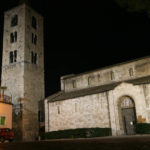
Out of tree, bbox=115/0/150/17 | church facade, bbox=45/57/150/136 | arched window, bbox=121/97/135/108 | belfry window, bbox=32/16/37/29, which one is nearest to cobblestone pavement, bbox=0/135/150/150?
tree, bbox=115/0/150/17

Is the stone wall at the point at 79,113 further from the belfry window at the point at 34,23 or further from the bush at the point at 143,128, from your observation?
the belfry window at the point at 34,23

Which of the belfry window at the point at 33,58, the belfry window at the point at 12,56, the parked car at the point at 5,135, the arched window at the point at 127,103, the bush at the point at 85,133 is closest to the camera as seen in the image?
the parked car at the point at 5,135

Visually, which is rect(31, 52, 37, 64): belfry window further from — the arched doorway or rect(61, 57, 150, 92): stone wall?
the arched doorway

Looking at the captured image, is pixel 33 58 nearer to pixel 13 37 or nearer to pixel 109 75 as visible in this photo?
pixel 13 37

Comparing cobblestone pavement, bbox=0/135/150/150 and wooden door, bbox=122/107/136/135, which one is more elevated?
wooden door, bbox=122/107/136/135

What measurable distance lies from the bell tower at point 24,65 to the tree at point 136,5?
29431mm

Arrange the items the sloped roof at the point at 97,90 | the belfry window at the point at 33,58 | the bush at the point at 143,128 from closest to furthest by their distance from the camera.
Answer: the bush at the point at 143,128 < the sloped roof at the point at 97,90 < the belfry window at the point at 33,58

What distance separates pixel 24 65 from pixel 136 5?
102ft

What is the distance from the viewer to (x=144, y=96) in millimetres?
26188

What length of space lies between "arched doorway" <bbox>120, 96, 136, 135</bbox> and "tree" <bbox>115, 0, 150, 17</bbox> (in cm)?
1982

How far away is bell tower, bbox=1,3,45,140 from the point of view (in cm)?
3588

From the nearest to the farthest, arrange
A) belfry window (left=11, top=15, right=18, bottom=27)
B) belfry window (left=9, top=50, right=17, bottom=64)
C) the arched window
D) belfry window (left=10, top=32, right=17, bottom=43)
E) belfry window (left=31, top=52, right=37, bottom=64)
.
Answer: the arched window → belfry window (left=9, top=50, right=17, bottom=64) → belfry window (left=31, top=52, right=37, bottom=64) → belfry window (left=10, top=32, right=17, bottom=43) → belfry window (left=11, top=15, right=18, bottom=27)

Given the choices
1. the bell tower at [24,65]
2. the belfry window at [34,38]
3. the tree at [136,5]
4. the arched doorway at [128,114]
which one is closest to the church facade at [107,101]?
the arched doorway at [128,114]

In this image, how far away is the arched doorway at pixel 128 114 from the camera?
26906 millimetres
